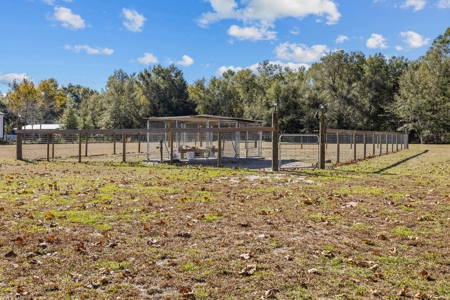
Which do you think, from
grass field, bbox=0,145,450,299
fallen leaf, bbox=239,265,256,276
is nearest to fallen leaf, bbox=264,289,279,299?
grass field, bbox=0,145,450,299

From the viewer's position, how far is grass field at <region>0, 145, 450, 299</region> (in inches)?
149

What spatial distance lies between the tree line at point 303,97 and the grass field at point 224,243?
4599cm

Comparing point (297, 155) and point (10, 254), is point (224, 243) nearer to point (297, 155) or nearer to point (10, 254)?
point (10, 254)

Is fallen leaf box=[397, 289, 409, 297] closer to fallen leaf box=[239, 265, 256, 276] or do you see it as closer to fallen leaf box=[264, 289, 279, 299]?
fallen leaf box=[264, 289, 279, 299]

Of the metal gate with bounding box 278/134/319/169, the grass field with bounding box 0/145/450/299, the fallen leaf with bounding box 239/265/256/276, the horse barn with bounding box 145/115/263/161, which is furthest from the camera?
the horse barn with bounding box 145/115/263/161

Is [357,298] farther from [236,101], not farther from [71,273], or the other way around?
[236,101]

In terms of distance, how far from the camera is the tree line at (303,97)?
50.2m

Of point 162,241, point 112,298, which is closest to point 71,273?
point 112,298

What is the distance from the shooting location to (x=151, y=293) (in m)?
3.67

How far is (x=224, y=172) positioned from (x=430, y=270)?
992cm

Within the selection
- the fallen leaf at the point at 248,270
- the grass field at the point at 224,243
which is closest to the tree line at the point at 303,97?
the grass field at the point at 224,243

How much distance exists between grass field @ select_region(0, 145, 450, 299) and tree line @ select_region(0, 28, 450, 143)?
151 feet

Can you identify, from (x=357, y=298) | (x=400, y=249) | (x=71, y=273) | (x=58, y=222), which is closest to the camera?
(x=357, y=298)

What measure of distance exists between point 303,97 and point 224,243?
57502mm
